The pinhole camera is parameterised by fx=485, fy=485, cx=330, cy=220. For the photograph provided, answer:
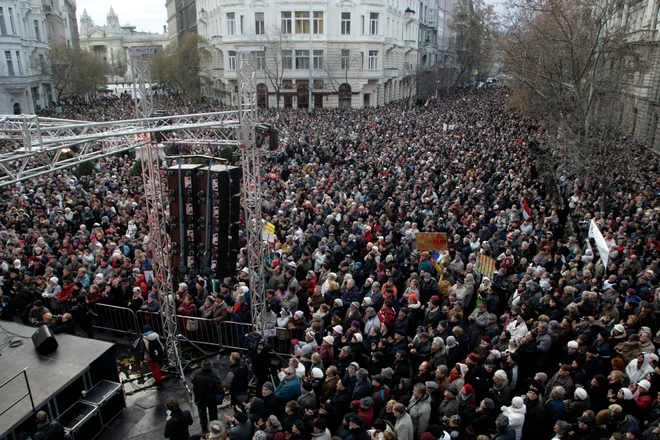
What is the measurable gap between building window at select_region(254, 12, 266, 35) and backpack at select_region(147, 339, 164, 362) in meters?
46.2

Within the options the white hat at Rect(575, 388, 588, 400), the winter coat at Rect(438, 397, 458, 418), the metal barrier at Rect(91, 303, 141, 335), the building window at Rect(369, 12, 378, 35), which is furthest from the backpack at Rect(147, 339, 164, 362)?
the building window at Rect(369, 12, 378, 35)

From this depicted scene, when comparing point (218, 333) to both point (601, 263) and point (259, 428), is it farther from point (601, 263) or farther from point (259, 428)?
point (601, 263)

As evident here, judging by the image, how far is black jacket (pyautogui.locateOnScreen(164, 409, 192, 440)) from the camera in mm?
6672

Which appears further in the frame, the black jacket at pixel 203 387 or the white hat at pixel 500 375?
the black jacket at pixel 203 387

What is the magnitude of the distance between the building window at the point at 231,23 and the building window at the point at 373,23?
555 inches

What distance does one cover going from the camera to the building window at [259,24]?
49281 millimetres

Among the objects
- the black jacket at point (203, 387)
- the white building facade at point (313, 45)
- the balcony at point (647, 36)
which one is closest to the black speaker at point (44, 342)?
the black jacket at point (203, 387)

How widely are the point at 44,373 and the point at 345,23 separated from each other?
4865cm

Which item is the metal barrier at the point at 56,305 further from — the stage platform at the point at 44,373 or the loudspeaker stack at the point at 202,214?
the loudspeaker stack at the point at 202,214

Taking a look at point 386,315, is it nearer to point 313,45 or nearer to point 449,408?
point 449,408

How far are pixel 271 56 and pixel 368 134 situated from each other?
2404 cm

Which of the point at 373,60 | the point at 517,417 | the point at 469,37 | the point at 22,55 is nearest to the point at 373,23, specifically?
the point at 373,60

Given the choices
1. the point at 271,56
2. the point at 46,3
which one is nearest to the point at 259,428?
the point at 271,56

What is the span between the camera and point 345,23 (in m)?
50.1
